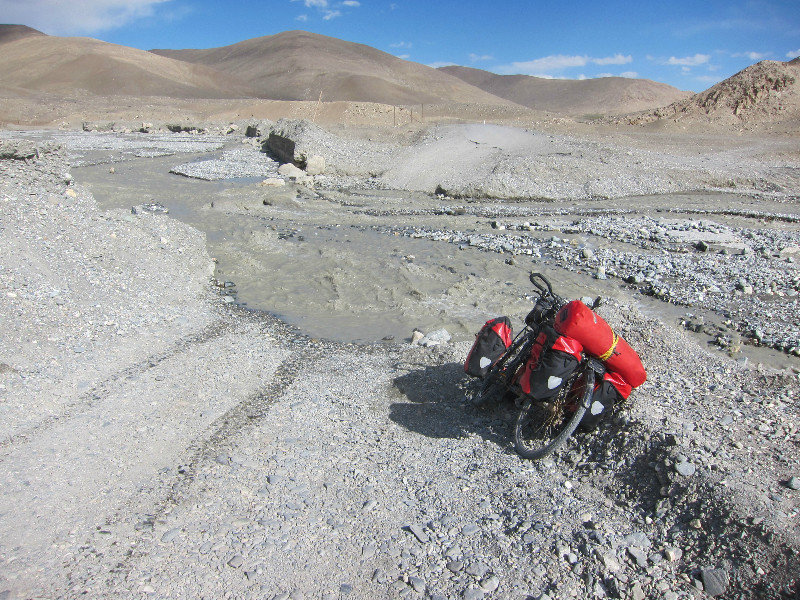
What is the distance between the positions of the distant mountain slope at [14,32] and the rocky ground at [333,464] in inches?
5770

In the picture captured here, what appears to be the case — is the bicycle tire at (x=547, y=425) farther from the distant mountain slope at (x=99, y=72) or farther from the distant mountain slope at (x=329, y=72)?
the distant mountain slope at (x=99, y=72)

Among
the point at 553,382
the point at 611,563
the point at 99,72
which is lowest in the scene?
the point at 611,563

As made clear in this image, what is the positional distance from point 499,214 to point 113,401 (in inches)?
510

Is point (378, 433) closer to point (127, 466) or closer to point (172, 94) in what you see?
point (127, 466)

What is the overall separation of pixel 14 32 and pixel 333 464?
535ft

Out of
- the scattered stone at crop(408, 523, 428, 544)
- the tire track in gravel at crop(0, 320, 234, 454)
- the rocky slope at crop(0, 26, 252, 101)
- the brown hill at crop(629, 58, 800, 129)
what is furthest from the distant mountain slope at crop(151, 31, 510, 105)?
the scattered stone at crop(408, 523, 428, 544)

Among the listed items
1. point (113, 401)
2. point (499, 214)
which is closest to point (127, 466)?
point (113, 401)

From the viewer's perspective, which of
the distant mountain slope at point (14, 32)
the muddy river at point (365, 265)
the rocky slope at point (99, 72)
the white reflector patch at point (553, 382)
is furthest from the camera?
the distant mountain slope at point (14, 32)

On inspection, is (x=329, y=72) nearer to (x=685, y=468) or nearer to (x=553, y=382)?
(x=553, y=382)

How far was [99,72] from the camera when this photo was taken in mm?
97875

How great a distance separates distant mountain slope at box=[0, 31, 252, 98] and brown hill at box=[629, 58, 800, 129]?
81274 millimetres

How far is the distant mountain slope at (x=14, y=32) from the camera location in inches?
4792

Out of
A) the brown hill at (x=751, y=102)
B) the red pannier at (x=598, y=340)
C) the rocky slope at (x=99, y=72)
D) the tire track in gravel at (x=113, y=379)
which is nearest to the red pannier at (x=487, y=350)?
the red pannier at (x=598, y=340)

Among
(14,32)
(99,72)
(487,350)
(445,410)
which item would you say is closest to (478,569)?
(445,410)
